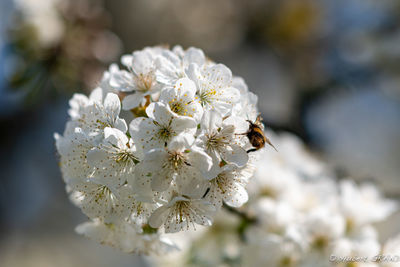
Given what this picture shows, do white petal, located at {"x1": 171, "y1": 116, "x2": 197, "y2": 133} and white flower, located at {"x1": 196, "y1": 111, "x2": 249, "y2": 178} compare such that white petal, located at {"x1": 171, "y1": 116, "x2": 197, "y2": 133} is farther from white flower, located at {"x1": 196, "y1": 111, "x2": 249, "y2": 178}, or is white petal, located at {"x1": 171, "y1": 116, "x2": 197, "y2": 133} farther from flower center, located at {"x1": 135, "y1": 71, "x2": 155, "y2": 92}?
flower center, located at {"x1": 135, "y1": 71, "x2": 155, "y2": 92}

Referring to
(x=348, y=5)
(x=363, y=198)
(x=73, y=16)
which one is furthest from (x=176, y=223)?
(x=348, y=5)

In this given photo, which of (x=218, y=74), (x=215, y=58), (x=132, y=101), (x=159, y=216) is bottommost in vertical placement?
(x=159, y=216)

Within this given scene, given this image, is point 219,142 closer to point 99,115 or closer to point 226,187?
point 226,187

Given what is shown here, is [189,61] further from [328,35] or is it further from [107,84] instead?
[328,35]

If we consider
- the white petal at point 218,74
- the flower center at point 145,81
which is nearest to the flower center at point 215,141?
the white petal at point 218,74

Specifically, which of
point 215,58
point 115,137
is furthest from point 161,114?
point 215,58

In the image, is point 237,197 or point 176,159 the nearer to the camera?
point 176,159
